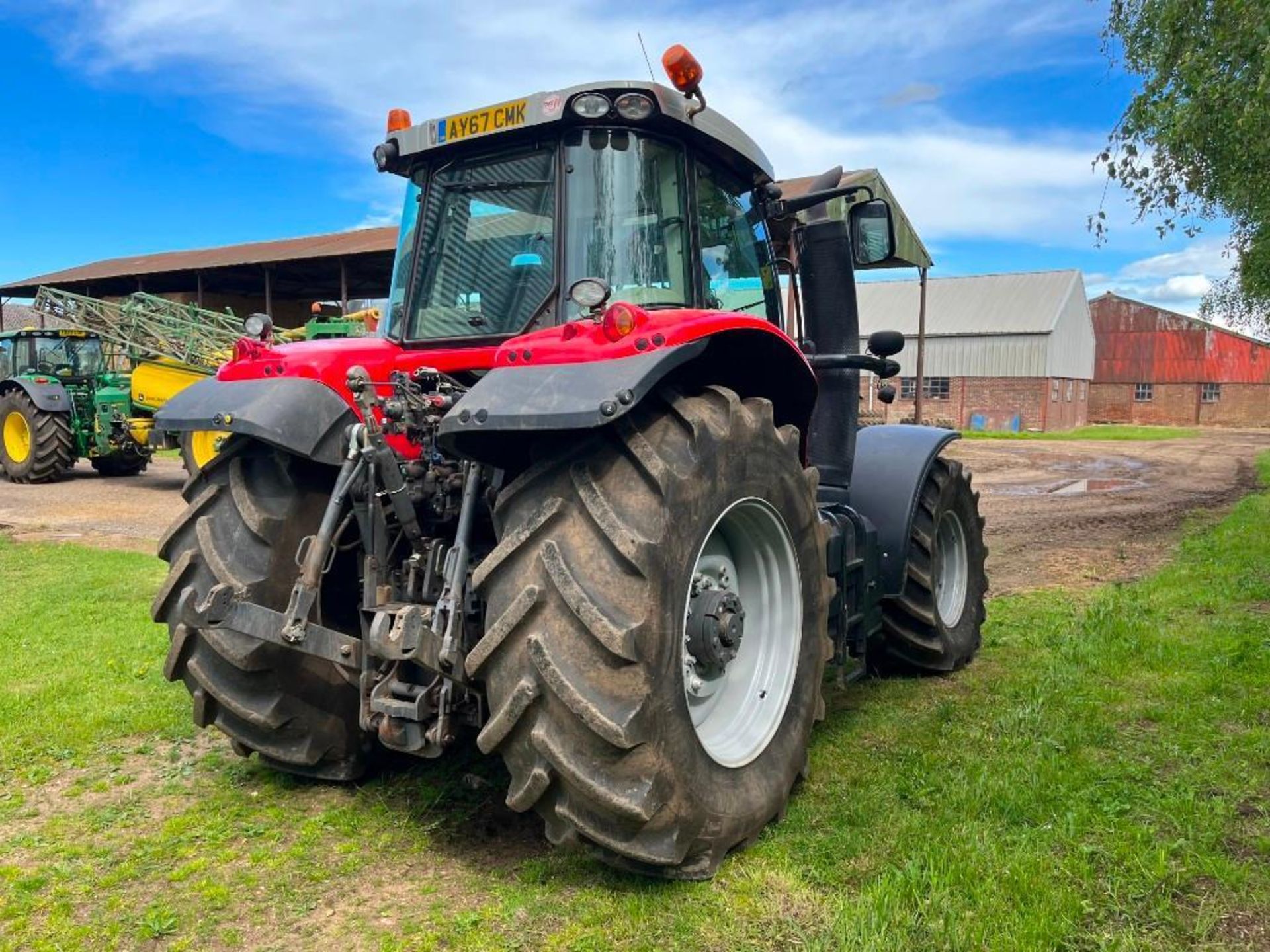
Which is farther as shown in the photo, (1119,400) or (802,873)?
(1119,400)

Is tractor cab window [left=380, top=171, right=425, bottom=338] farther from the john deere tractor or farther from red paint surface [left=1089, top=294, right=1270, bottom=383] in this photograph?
red paint surface [left=1089, top=294, right=1270, bottom=383]

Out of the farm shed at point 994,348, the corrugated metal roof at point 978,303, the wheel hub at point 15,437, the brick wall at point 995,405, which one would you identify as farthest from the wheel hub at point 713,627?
the corrugated metal roof at point 978,303

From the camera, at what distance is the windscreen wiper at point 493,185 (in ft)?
11.9

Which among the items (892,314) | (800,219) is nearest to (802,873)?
(800,219)

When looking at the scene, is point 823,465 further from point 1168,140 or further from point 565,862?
point 1168,140

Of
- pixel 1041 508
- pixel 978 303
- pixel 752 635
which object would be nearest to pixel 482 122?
pixel 752 635

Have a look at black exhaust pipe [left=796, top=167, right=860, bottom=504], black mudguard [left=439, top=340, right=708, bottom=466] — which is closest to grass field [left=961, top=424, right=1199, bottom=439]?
black exhaust pipe [left=796, top=167, right=860, bottom=504]

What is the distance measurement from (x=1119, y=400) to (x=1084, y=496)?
118 ft

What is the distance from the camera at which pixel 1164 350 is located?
45.8 meters

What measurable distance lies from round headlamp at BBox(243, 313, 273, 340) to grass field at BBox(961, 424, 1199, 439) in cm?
2876

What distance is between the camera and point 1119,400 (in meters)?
46.0

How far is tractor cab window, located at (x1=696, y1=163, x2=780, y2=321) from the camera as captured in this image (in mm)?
3854

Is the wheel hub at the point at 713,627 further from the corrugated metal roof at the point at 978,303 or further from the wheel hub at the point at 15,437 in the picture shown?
the corrugated metal roof at the point at 978,303

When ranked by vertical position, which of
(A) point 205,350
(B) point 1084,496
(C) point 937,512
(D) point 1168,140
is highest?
(D) point 1168,140
